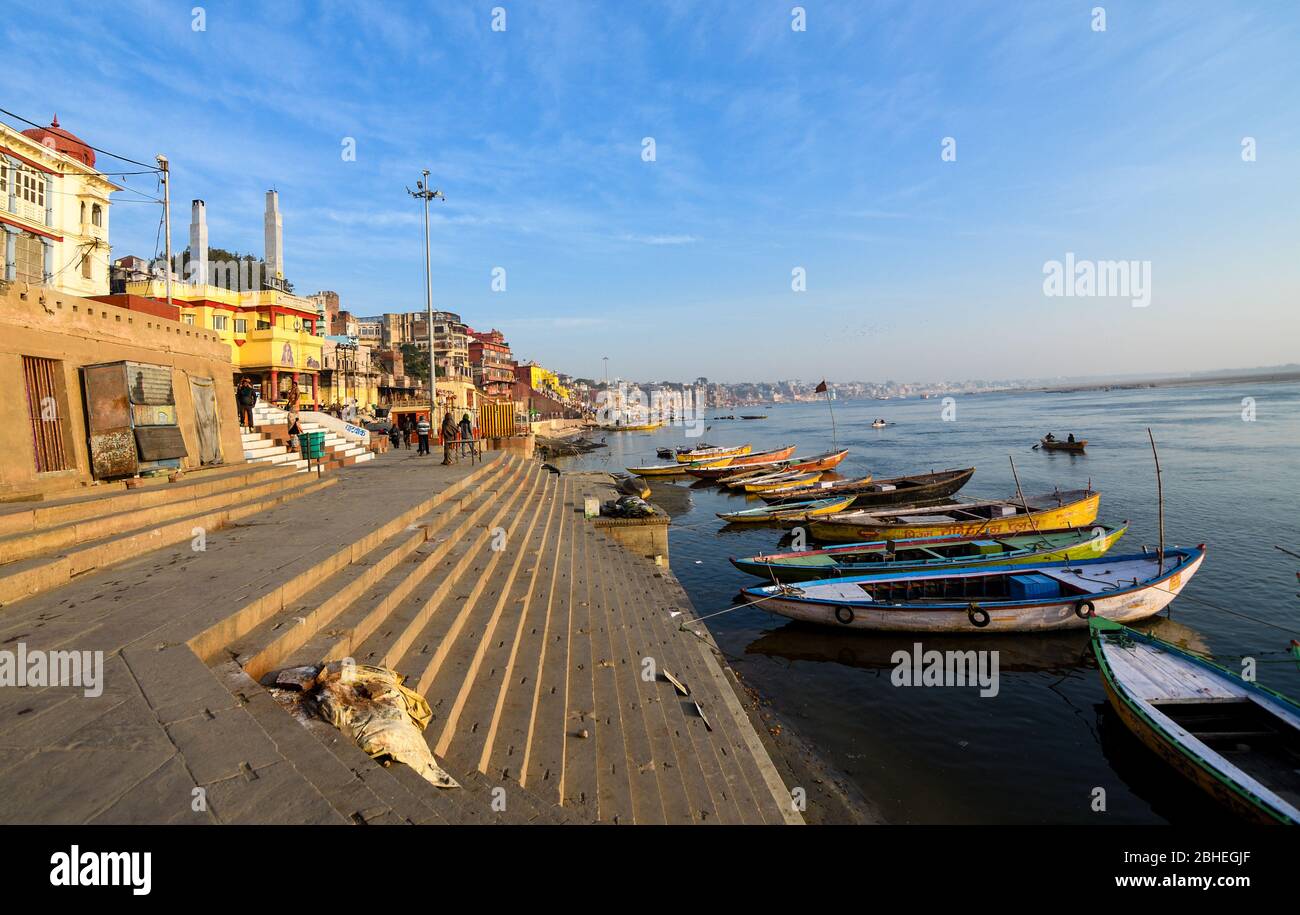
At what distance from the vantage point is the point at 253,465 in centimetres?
1320

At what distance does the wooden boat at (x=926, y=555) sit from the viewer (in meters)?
16.2

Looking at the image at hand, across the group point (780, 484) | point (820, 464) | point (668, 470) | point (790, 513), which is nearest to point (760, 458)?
point (820, 464)

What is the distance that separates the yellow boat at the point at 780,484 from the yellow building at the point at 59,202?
30.5m

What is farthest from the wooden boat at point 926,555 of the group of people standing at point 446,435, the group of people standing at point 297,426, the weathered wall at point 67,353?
the weathered wall at point 67,353

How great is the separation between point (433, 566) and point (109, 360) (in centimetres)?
654

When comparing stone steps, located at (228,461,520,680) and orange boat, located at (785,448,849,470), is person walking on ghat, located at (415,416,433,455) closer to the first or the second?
stone steps, located at (228,461,520,680)

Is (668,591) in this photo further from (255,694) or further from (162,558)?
(255,694)

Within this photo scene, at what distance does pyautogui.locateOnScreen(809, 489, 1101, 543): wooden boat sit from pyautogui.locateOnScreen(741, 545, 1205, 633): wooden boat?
19.6 ft

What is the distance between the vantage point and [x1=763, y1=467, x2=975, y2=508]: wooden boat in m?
30.0

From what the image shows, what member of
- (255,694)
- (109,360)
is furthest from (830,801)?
(109,360)

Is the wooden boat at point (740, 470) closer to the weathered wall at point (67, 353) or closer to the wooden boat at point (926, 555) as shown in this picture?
the wooden boat at point (926, 555)

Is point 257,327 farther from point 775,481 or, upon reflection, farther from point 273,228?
point 775,481

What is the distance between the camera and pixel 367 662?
5180 mm
